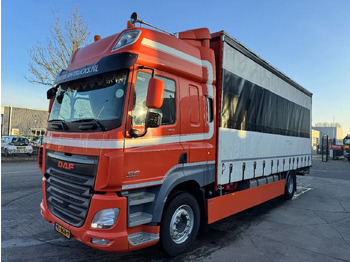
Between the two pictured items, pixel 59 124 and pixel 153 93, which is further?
pixel 59 124

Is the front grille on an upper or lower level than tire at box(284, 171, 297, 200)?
upper

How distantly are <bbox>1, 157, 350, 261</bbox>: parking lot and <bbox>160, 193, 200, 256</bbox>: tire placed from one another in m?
0.18

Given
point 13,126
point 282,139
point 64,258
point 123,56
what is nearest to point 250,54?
point 282,139

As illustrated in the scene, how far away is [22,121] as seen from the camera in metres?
46.9

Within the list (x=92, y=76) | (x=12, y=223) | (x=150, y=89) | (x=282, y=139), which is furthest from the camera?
(x=282, y=139)

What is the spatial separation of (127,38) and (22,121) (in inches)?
2041

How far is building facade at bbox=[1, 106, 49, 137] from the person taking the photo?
44969 millimetres

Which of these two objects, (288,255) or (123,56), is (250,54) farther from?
(288,255)

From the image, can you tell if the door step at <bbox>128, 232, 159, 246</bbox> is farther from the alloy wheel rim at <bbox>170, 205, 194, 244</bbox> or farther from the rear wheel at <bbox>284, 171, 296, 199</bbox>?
the rear wheel at <bbox>284, 171, 296, 199</bbox>

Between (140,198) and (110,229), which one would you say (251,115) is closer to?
(140,198)

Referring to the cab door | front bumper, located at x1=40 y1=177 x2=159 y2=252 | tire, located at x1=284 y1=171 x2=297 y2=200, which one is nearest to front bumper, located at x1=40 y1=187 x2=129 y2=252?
front bumper, located at x1=40 y1=177 x2=159 y2=252

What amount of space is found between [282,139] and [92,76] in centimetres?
586

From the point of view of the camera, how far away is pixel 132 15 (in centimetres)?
379

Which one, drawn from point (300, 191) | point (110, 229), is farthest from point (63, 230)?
point (300, 191)
